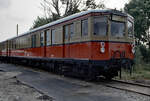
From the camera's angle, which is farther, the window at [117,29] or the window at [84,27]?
the window at [117,29]

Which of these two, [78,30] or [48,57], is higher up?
[78,30]

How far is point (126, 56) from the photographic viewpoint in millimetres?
9180

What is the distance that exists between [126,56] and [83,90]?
3077mm

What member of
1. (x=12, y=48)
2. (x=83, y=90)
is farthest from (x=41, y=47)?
(x=12, y=48)

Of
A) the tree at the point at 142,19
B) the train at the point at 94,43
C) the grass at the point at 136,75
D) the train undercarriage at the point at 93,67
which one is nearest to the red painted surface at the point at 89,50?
the train at the point at 94,43

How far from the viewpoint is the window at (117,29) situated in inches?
347

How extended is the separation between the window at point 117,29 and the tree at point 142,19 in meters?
15.7

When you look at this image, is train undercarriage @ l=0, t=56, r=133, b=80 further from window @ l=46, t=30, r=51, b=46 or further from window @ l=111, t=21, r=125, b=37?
window @ l=46, t=30, r=51, b=46

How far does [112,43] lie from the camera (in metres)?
8.62

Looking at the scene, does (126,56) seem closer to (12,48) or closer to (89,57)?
(89,57)

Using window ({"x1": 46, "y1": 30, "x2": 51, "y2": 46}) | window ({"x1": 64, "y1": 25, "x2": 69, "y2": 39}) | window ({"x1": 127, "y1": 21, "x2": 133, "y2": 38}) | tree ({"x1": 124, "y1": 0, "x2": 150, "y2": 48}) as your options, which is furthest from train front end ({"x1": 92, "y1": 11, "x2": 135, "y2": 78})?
tree ({"x1": 124, "y1": 0, "x2": 150, "y2": 48})

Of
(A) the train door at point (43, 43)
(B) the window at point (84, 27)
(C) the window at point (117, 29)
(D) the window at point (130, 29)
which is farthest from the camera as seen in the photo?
(A) the train door at point (43, 43)

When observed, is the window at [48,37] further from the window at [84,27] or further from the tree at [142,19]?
the tree at [142,19]

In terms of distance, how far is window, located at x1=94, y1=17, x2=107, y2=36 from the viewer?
333 inches
